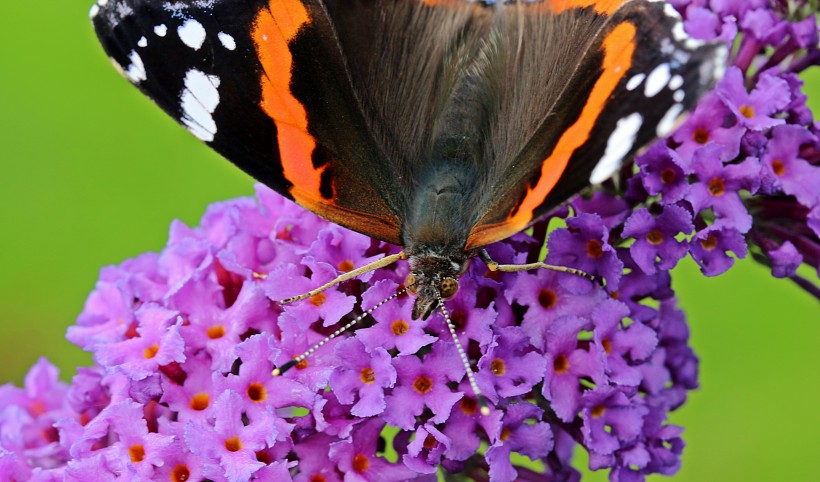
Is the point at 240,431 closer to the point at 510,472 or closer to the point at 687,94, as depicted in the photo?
the point at 510,472

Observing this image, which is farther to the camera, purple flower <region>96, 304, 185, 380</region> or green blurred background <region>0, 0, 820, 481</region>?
green blurred background <region>0, 0, 820, 481</region>

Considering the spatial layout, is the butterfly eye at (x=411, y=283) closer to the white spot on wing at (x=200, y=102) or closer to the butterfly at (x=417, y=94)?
the butterfly at (x=417, y=94)

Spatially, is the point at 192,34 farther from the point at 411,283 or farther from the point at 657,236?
the point at 657,236

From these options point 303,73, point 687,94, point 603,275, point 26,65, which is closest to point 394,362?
point 603,275

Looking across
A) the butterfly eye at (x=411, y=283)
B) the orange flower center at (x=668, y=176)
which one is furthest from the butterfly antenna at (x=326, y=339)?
the orange flower center at (x=668, y=176)

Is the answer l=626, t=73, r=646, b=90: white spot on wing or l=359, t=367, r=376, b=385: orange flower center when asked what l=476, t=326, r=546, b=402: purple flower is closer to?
l=359, t=367, r=376, b=385: orange flower center

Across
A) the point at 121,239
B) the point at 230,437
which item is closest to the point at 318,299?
the point at 230,437

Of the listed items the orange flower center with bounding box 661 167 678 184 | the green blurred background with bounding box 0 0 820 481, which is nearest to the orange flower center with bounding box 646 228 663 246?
the orange flower center with bounding box 661 167 678 184
